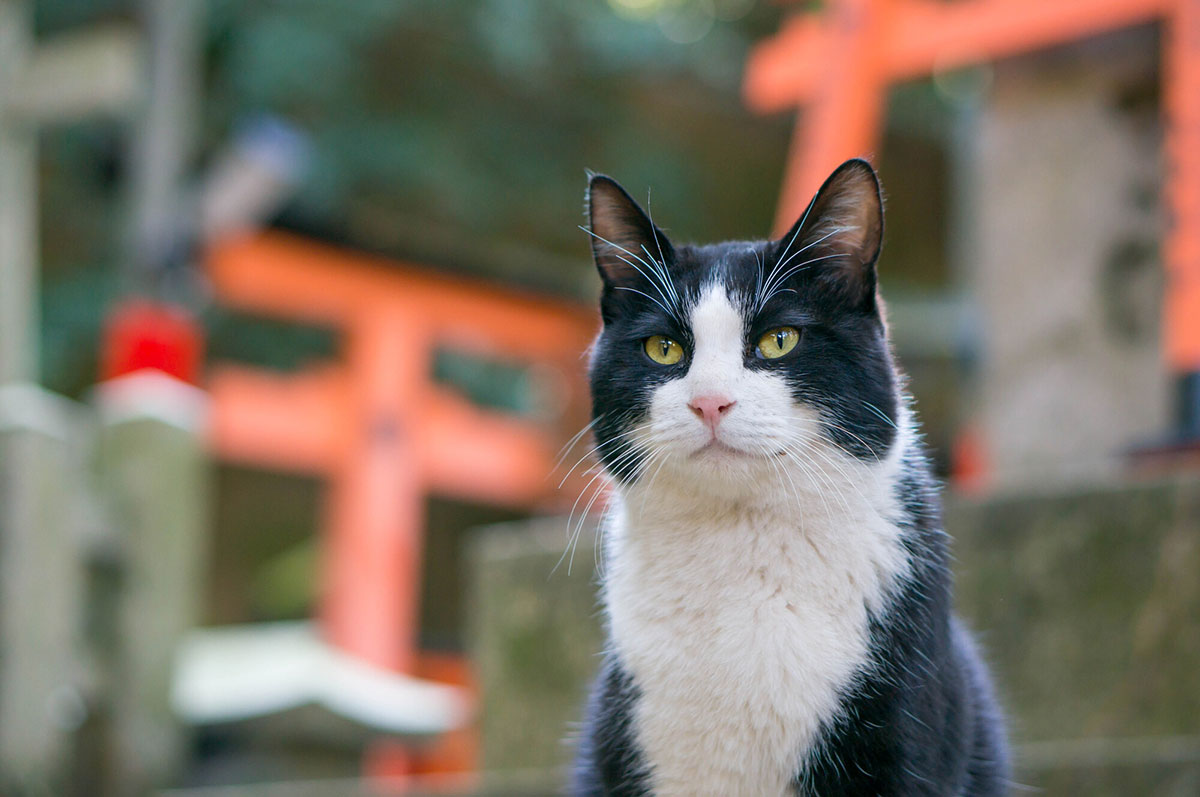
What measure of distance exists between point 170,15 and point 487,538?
2905mm

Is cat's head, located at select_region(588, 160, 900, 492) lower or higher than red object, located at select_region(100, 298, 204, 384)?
lower

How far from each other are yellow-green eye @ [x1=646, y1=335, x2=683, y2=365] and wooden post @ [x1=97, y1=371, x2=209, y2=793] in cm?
221

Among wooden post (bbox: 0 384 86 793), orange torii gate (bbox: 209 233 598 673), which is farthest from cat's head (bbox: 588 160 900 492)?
orange torii gate (bbox: 209 233 598 673)

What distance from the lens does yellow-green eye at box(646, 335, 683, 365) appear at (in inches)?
52.4

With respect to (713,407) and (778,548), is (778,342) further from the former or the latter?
(778,548)

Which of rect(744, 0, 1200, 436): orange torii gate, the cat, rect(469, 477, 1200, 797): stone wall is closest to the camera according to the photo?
the cat

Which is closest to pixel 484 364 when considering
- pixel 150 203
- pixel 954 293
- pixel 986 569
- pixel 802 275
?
pixel 150 203

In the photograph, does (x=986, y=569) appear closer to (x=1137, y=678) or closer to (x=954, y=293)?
(x=1137, y=678)

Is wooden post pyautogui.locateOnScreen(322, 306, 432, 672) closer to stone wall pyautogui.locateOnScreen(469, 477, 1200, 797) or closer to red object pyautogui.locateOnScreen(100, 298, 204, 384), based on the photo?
red object pyautogui.locateOnScreen(100, 298, 204, 384)

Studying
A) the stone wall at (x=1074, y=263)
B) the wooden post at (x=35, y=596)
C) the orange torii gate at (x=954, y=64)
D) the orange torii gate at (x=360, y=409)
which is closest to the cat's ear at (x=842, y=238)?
the orange torii gate at (x=954, y=64)

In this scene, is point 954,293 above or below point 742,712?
above

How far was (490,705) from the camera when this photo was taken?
2750 mm

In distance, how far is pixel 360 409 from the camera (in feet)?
14.1

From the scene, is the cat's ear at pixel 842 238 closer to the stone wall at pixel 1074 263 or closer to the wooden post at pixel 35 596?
the stone wall at pixel 1074 263
